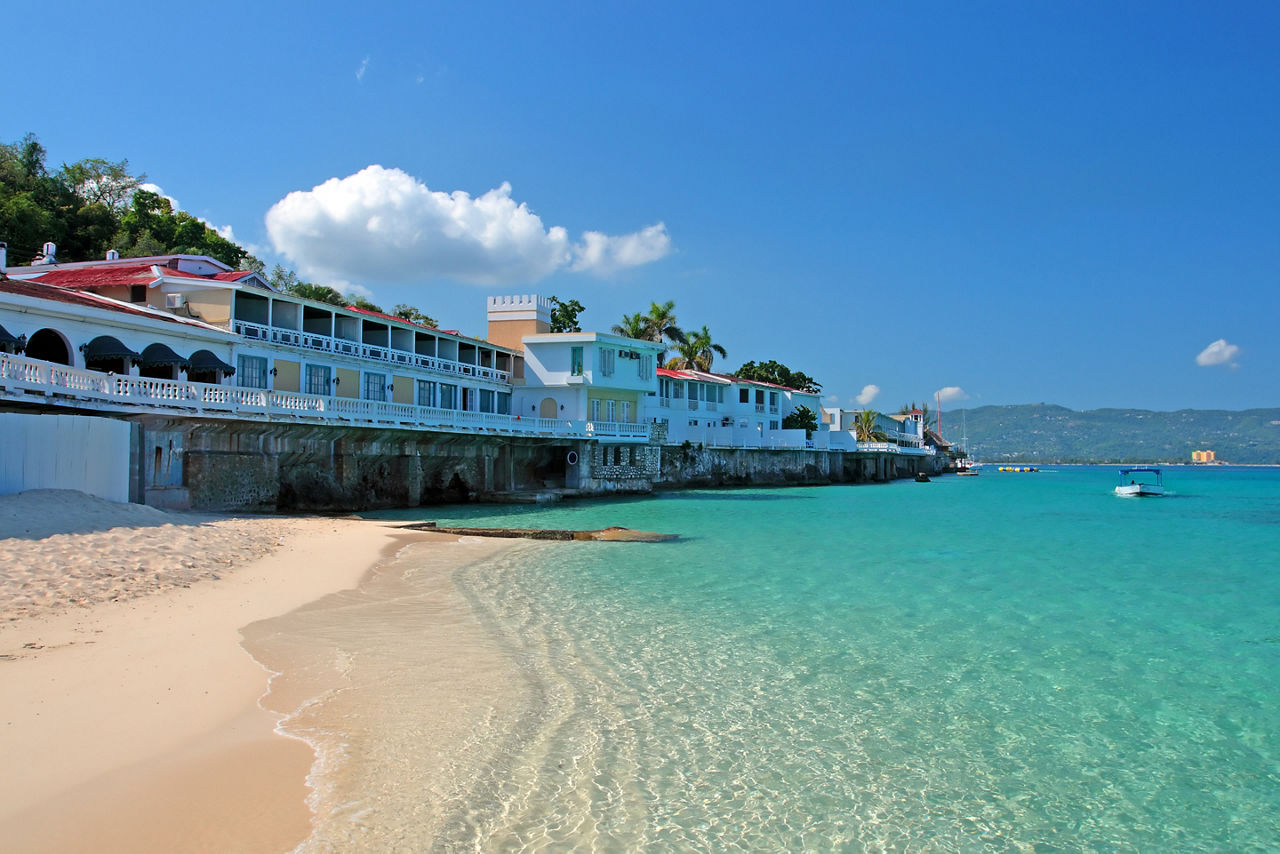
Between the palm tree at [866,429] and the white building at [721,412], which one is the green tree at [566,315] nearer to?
the white building at [721,412]

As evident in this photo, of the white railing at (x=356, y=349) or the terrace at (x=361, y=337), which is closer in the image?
the white railing at (x=356, y=349)

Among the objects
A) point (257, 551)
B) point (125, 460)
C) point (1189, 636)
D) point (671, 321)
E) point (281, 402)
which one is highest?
point (671, 321)

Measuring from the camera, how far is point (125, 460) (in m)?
18.2

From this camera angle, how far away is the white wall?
14812 millimetres

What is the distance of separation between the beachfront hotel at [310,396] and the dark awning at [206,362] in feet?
0.22

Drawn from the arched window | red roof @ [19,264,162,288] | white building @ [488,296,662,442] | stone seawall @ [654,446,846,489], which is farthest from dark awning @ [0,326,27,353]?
stone seawall @ [654,446,846,489]

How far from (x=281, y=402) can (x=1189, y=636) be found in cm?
2339

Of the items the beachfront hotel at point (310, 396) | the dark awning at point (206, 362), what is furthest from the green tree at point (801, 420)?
the dark awning at point (206, 362)

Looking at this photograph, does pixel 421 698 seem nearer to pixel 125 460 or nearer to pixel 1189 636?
pixel 1189 636

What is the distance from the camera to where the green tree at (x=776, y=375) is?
269 feet

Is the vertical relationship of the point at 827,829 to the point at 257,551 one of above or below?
below

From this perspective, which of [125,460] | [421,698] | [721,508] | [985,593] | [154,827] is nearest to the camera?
[154,827]

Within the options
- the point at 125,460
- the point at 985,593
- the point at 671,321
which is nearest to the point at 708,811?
the point at 985,593

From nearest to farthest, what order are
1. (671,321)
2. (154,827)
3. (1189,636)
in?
(154,827), (1189,636), (671,321)
